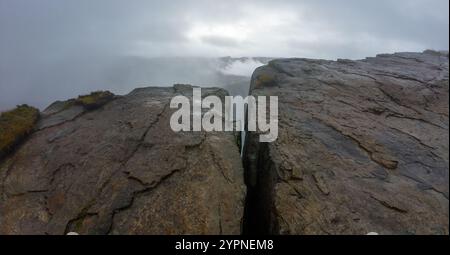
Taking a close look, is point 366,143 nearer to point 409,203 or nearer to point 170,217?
point 409,203

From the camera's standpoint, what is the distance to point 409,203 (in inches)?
343

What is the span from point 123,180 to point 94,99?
5801 mm

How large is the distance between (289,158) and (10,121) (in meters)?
10.4

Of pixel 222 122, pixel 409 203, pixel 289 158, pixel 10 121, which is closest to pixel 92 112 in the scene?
pixel 10 121

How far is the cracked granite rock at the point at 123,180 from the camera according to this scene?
28.3ft

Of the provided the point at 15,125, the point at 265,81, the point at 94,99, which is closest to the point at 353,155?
the point at 265,81

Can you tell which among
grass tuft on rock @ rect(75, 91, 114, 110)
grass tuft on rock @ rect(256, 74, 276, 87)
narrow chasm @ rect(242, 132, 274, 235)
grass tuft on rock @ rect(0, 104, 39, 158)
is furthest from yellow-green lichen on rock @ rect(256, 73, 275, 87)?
grass tuft on rock @ rect(0, 104, 39, 158)

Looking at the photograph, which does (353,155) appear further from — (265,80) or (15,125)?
(15,125)

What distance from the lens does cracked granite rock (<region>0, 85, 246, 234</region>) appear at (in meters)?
8.64

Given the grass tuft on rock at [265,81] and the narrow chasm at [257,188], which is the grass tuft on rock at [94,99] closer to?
the narrow chasm at [257,188]

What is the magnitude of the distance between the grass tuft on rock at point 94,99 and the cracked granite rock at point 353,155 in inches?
253

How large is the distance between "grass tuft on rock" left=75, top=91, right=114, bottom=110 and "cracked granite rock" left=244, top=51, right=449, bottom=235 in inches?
253

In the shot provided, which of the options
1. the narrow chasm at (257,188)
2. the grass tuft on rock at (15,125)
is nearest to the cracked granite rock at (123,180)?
the grass tuft on rock at (15,125)

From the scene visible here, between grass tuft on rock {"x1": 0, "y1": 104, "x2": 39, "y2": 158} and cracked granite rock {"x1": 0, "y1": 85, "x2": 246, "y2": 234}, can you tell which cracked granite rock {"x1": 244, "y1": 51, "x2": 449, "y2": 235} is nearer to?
cracked granite rock {"x1": 0, "y1": 85, "x2": 246, "y2": 234}
